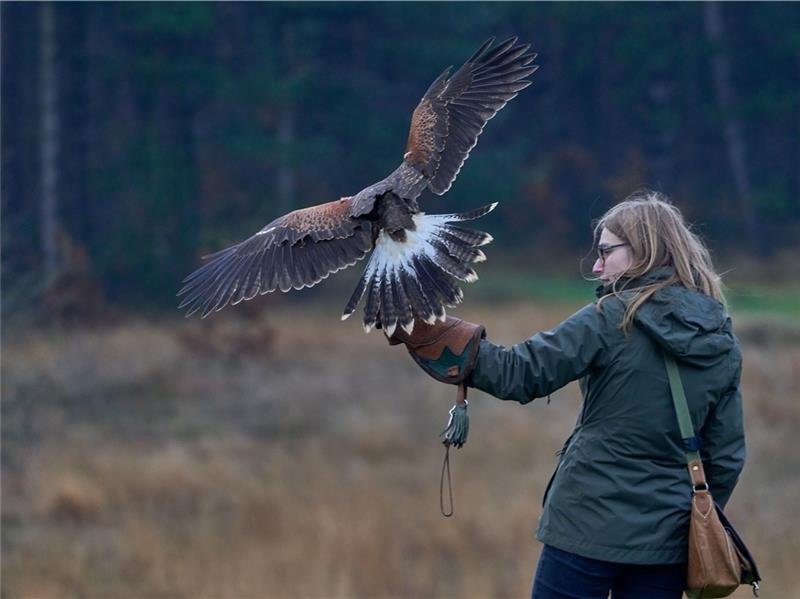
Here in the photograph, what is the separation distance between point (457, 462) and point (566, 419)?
1517 mm

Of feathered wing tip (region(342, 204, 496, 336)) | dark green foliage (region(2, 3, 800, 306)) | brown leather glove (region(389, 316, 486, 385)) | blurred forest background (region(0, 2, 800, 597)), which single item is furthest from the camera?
dark green foliage (region(2, 3, 800, 306))

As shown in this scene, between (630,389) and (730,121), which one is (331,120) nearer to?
(730,121)

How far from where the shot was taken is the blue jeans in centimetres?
361

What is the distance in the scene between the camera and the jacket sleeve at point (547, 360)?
3.49m

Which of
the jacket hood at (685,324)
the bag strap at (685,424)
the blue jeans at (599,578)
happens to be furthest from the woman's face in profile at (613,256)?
the blue jeans at (599,578)

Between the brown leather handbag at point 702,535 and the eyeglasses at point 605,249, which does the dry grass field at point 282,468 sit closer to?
the brown leather handbag at point 702,535

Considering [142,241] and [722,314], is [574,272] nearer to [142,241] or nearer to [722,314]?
[142,241]

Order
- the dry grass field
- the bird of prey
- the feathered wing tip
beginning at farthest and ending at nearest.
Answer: the dry grass field < the bird of prey < the feathered wing tip

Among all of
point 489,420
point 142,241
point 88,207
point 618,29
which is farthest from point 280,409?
point 618,29

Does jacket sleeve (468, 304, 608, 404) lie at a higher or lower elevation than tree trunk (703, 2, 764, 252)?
lower

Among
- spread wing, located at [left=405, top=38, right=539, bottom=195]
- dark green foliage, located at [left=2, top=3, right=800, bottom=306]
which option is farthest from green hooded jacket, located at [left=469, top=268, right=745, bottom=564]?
dark green foliage, located at [left=2, top=3, right=800, bottom=306]

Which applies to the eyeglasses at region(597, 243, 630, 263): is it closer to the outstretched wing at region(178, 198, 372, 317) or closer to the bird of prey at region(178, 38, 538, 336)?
the bird of prey at region(178, 38, 538, 336)

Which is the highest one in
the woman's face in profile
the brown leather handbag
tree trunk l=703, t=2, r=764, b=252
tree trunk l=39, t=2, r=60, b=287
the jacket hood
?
tree trunk l=703, t=2, r=764, b=252

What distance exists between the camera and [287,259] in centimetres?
481
